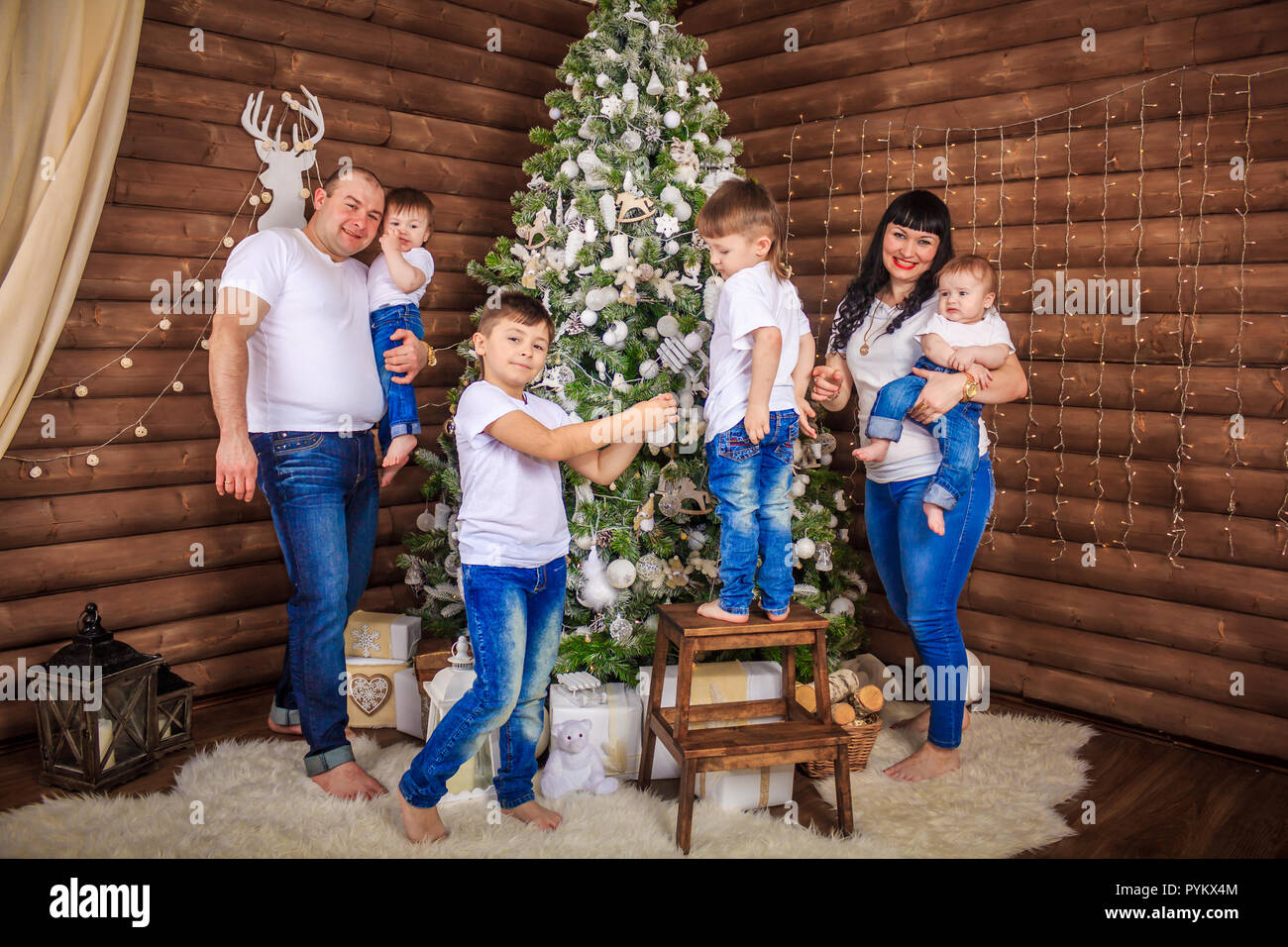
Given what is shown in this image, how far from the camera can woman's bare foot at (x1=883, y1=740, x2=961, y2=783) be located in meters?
2.80

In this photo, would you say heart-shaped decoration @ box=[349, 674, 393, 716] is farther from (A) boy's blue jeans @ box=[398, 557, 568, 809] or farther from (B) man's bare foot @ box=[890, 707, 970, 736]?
(B) man's bare foot @ box=[890, 707, 970, 736]

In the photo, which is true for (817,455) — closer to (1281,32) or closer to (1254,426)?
(1254,426)

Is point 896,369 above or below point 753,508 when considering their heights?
above

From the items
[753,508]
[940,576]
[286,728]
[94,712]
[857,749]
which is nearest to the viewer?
[753,508]

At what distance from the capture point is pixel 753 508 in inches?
99.3

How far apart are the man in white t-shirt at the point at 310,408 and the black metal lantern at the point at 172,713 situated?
0.53 meters

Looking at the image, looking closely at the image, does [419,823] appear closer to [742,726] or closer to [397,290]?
[742,726]

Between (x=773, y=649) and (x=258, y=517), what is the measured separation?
2119 mm

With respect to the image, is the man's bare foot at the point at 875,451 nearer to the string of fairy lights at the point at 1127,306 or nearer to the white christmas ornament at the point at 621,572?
the white christmas ornament at the point at 621,572

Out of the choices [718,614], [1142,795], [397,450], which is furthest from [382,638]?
[1142,795]

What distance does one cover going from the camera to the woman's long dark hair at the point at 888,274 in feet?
8.83

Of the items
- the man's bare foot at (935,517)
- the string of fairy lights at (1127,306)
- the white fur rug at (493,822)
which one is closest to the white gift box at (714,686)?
the white fur rug at (493,822)

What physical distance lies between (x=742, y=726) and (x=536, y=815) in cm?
63

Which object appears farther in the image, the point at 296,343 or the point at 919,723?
the point at 919,723
